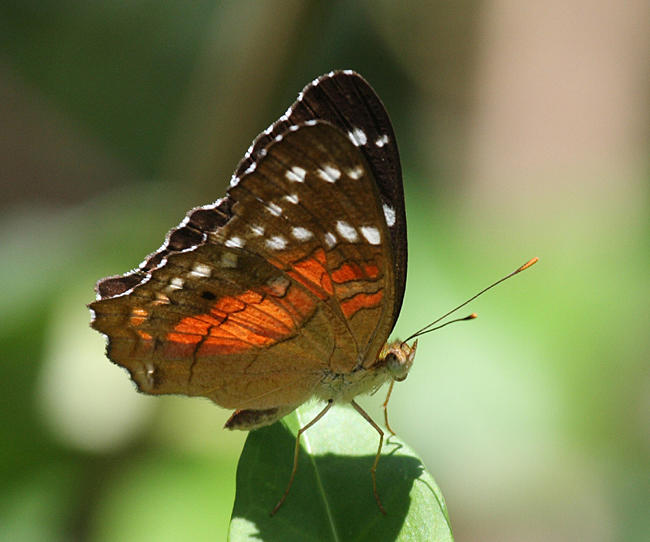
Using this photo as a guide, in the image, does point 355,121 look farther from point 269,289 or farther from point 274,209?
point 269,289

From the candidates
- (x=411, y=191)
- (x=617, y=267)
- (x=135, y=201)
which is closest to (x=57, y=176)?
(x=135, y=201)

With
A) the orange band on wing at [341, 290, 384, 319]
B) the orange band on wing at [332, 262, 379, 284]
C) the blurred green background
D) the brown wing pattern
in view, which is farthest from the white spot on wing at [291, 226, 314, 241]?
the blurred green background

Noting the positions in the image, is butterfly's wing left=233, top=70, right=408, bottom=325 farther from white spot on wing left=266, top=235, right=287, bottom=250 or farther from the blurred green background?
the blurred green background

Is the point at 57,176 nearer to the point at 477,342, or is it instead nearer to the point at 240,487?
the point at 477,342

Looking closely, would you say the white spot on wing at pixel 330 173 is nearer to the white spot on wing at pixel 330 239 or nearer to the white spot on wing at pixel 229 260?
the white spot on wing at pixel 330 239

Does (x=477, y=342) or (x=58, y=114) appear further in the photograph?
(x=58, y=114)

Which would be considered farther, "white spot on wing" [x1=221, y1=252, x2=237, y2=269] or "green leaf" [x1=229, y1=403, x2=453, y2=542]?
"white spot on wing" [x1=221, y1=252, x2=237, y2=269]

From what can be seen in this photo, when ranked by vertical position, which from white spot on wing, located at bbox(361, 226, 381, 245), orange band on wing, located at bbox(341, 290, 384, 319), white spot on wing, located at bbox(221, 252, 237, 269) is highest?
white spot on wing, located at bbox(221, 252, 237, 269)
